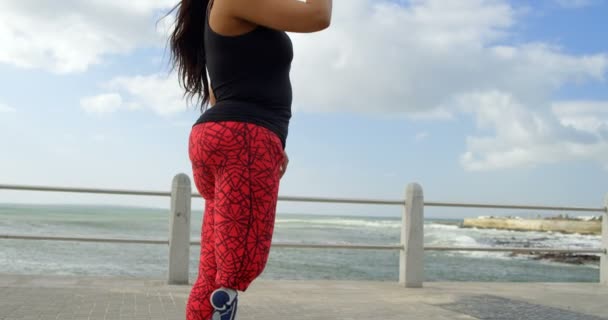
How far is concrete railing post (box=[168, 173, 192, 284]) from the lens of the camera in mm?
6246

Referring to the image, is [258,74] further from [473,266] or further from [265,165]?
[473,266]

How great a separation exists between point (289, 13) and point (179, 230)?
484 cm

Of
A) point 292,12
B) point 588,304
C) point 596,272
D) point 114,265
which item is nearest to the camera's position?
point 292,12

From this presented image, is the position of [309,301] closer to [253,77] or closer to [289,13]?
[253,77]

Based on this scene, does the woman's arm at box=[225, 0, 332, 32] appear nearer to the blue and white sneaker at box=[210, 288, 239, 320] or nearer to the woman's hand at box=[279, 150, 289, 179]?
the woman's hand at box=[279, 150, 289, 179]

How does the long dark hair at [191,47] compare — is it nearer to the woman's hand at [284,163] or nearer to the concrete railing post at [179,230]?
the woman's hand at [284,163]

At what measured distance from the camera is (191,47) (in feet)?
6.89

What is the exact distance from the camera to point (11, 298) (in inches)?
198

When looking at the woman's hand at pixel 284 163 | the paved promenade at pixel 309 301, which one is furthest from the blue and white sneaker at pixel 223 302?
the paved promenade at pixel 309 301

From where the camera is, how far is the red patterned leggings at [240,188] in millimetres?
1665

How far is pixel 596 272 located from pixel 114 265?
17.8 metres

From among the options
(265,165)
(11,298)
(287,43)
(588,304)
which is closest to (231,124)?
(265,165)

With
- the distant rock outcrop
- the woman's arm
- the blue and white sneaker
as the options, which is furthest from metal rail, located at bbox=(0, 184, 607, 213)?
the distant rock outcrop

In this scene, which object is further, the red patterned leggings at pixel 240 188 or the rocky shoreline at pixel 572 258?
the rocky shoreline at pixel 572 258
